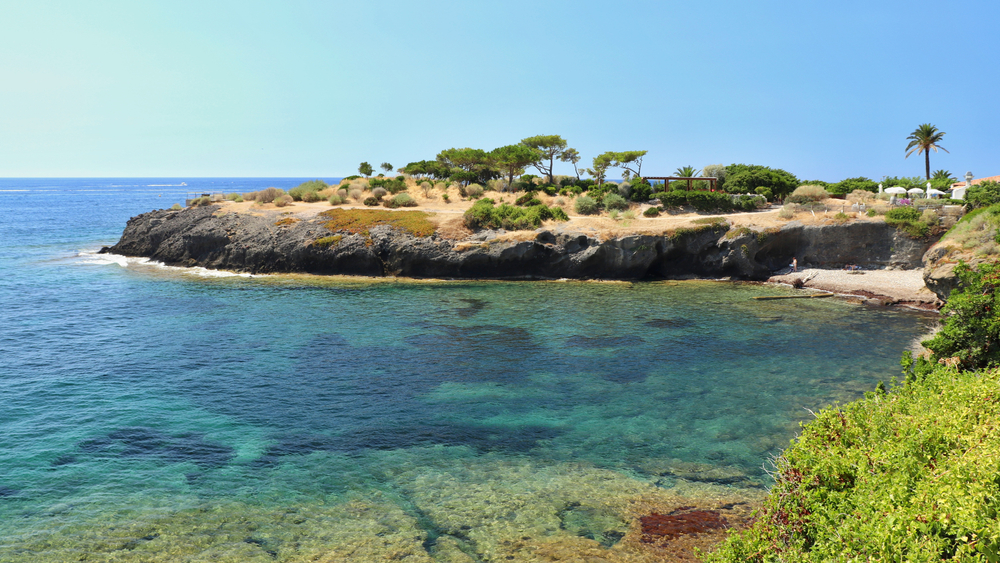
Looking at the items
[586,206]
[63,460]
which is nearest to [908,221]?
[586,206]

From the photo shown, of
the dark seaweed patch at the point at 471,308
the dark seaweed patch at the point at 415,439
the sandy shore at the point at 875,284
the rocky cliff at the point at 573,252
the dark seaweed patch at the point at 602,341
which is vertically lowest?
the dark seaweed patch at the point at 415,439

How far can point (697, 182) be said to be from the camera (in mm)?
69875

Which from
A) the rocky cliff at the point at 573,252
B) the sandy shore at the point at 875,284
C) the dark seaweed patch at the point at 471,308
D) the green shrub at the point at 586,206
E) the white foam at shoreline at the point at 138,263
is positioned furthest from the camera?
the green shrub at the point at 586,206

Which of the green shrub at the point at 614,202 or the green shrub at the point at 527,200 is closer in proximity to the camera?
the green shrub at the point at 614,202

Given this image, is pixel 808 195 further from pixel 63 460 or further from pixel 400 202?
pixel 63 460

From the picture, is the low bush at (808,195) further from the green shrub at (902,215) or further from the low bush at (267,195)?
the low bush at (267,195)

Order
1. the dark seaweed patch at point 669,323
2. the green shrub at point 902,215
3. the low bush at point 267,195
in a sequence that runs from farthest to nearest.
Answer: the low bush at point 267,195, the green shrub at point 902,215, the dark seaweed patch at point 669,323

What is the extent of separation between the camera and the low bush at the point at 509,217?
1919 inches

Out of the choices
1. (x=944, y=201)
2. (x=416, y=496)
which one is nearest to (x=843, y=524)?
(x=416, y=496)

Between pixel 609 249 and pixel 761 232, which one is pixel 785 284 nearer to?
pixel 761 232

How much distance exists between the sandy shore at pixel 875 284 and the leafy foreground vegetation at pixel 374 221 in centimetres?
2846

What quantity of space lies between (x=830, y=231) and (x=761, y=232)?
509 cm

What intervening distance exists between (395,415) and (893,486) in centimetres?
1486

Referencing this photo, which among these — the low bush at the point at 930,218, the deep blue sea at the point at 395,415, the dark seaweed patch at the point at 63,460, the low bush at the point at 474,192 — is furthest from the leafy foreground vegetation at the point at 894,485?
the low bush at the point at 474,192
